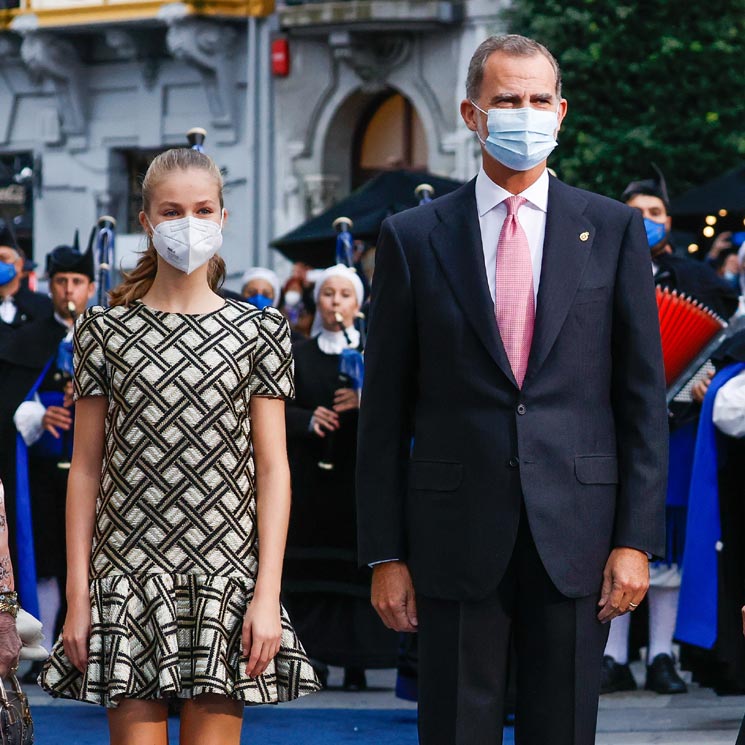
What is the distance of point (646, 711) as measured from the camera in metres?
8.20

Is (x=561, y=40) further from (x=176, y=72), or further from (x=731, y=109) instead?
(x=176, y=72)

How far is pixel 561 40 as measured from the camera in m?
20.6

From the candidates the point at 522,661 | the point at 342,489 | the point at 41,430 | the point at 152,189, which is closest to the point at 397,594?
the point at 522,661

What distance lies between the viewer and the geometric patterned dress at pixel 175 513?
4598 mm

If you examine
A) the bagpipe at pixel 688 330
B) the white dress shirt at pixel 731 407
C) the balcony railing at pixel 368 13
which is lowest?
the white dress shirt at pixel 731 407

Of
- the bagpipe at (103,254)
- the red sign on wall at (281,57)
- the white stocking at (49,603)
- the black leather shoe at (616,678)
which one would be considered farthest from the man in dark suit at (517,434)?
the red sign on wall at (281,57)

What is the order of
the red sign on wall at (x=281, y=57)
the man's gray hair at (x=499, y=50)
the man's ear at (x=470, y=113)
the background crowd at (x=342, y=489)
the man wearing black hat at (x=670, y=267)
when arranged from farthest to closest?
the red sign on wall at (x=281, y=57)
the man wearing black hat at (x=670, y=267)
the background crowd at (x=342, y=489)
the man's ear at (x=470, y=113)
the man's gray hair at (x=499, y=50)

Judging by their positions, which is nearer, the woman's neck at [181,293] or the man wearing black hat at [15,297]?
the woman's neck at [181,293]

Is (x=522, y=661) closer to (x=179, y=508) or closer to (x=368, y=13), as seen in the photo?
(x=179, y=508)

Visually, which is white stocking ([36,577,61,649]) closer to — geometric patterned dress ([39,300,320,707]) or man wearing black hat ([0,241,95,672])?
man wearing black hat ([0,241,95,672])

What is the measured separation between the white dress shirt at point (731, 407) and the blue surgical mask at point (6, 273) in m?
4.88

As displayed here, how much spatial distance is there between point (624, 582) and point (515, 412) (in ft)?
1.48

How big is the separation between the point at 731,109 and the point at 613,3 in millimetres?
1671

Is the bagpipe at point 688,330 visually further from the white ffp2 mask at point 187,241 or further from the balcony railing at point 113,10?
the balcony railing at point 113,10
